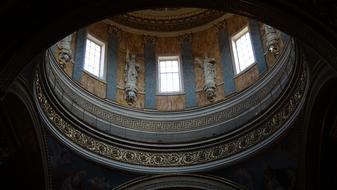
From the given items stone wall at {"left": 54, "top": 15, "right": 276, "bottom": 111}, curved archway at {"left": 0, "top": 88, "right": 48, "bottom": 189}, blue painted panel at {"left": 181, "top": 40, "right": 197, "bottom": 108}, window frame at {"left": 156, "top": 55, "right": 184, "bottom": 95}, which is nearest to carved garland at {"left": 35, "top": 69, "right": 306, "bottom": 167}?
curved archway at {"left": 0, "top": 88, "right": 48, "bottom": 189}

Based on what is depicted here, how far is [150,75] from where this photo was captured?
20875mm

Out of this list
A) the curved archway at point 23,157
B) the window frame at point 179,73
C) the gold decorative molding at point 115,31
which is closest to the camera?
the curved archway at point 23,157

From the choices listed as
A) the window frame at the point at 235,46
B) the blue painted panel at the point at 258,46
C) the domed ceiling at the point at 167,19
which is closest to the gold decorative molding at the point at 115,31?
the domed ceiling at the point at 167,19

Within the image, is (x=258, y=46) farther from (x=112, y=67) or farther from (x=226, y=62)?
(x=112, y=67)

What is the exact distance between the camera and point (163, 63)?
70.2 feet

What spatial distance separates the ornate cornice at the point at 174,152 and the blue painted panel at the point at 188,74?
217 centimetres

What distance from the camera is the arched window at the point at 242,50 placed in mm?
19906

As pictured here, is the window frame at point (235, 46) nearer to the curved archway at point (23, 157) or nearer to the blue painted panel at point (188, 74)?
the blue painted panel at point (188, 74)

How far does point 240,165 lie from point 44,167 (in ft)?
18.7

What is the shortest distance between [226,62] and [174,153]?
392cm

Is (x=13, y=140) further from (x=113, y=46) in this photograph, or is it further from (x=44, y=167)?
(x=113, y=46)

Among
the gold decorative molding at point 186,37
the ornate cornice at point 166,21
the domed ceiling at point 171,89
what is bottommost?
the domed ceiling at point 171,89

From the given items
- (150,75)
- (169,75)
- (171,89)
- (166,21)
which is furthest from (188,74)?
(166,21)

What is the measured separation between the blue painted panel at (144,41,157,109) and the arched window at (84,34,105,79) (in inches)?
63.1
